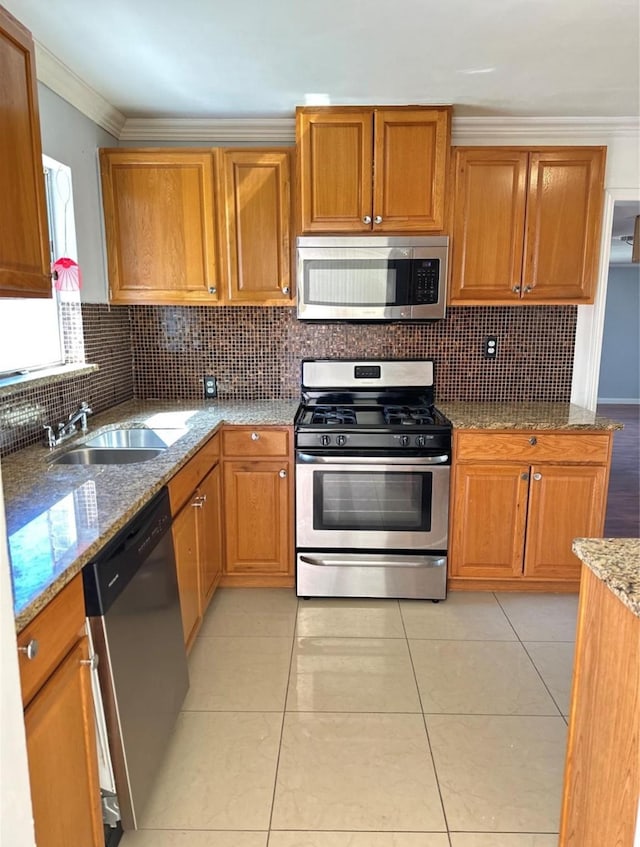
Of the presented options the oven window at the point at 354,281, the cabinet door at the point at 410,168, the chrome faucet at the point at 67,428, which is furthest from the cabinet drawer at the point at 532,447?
the chrome faucet at the point at 67,428

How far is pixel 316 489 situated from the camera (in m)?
2.81

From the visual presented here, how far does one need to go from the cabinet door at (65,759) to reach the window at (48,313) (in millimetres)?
1497

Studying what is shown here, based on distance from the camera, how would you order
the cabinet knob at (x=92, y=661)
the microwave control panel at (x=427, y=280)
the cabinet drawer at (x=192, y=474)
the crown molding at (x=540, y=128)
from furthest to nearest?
the crown molding at (x=540, y=128), the microwave control panel at (x=427, y=280), the cabinet drawer at (x=192, y=474), the cabinet knob at (x=92, y=661)

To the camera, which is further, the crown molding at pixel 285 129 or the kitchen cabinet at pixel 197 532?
the crown molding at pixel 285 129

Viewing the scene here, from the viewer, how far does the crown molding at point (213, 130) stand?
9.95 ft

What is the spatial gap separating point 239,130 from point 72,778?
2970 mm

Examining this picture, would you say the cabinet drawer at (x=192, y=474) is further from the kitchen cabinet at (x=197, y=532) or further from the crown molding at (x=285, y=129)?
the crown molding at (x=285, y=129)

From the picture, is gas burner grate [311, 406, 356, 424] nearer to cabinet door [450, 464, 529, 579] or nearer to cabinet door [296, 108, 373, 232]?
cabinet door [450, 464, 529, 579]

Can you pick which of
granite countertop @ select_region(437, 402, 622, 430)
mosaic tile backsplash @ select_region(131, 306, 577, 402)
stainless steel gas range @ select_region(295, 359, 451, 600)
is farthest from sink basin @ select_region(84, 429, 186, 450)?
granite countertop @ select_region(437, 402, 622, 430)

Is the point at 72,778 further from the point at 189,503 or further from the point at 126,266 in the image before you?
the point at 126,266

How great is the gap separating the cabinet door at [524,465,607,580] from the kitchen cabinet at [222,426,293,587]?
3.99 ft

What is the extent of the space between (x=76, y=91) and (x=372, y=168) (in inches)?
54.4

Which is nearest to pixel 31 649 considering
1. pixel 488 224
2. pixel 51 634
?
pixel 51 634

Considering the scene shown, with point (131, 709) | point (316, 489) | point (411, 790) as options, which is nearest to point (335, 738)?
point (411, 790)
